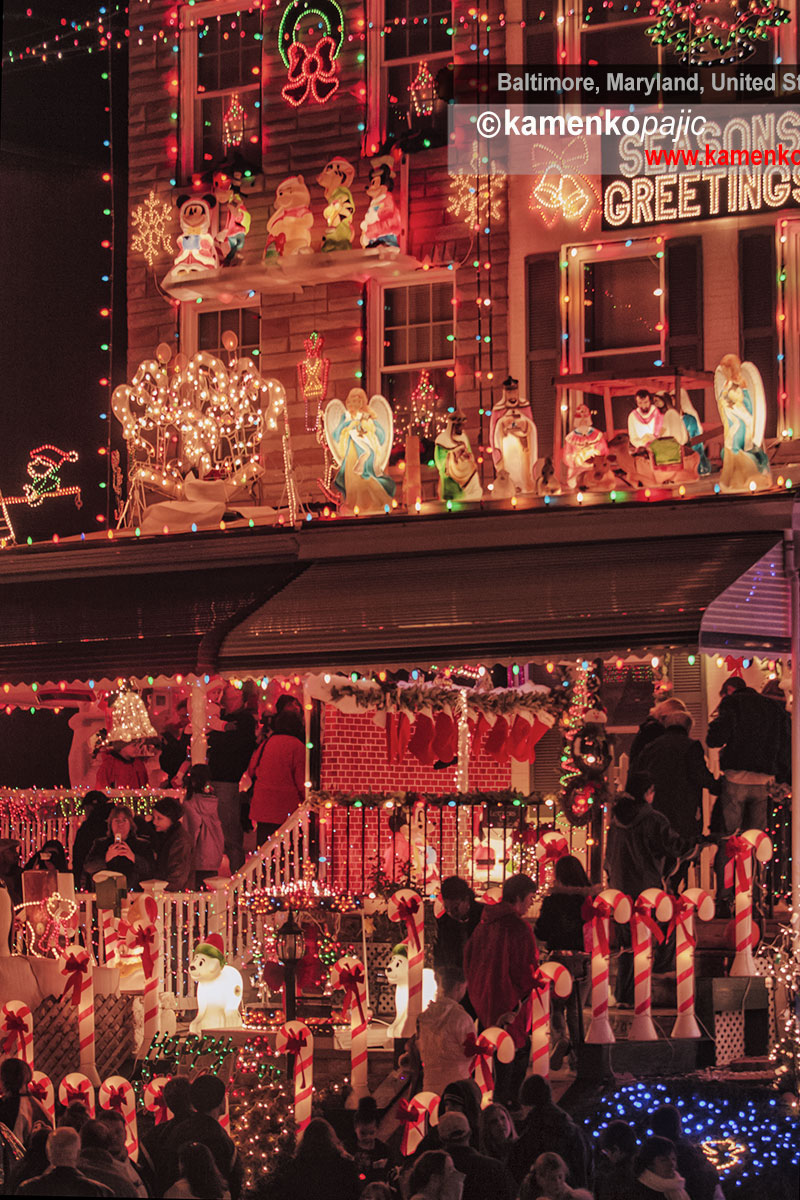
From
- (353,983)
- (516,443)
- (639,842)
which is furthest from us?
(516,443)

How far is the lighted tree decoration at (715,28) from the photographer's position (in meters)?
15.8

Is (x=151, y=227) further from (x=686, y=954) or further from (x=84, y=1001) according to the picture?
(x=686, y=954)

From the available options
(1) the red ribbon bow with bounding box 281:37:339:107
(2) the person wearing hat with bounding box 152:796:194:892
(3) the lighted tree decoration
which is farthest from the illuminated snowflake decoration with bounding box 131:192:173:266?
(2) the person wearing hat with bounding box 152:796:194:892

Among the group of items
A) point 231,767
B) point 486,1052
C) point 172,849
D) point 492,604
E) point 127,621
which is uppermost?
point 492,604

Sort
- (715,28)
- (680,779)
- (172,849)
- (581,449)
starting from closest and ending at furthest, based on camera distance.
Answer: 1. (680,779)
2. (172,849)
3. (581,449)
4. (715,28)

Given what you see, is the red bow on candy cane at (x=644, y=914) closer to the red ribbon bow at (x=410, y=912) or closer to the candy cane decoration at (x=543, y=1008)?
the candy cane decoration at (x=543, y=1008)

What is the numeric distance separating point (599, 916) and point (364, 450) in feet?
16.0

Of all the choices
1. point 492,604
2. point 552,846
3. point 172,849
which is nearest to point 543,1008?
point 552,846

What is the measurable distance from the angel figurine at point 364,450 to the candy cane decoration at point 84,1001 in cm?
435

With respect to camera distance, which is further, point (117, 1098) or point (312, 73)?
point (312, 73)

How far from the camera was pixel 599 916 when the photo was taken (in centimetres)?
1187

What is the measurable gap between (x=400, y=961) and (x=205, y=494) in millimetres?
4945

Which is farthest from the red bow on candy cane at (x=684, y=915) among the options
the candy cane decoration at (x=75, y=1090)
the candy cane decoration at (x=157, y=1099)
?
the candy cane decoration at (x=75, y=1090)

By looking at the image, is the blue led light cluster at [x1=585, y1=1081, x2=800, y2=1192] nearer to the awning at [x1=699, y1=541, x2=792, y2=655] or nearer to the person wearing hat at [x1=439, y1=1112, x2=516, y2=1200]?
the person wearing hat at [x1=439, y1=1112, x2=516, y2=1200]
